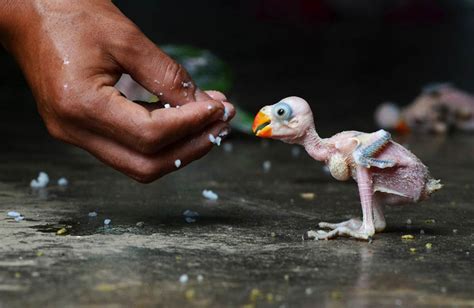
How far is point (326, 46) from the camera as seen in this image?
1209 cm

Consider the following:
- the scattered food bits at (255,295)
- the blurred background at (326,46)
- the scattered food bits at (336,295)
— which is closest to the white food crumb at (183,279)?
the scattered food bits at (255,295)

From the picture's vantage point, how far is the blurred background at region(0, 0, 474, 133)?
27.4 feet

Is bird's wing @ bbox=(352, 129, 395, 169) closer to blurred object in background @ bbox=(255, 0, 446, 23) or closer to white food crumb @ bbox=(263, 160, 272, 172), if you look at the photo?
white food crumb @ bbox=(263, 160, 272, 172)

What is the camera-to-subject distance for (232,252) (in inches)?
125

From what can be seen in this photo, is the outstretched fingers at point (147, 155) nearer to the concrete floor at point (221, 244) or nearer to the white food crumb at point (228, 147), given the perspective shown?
the concrete floor at point (221, 244)

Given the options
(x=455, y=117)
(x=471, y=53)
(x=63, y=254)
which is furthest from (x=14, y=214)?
(x=471, y=53)

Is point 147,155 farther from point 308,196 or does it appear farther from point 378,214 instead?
point 308,196

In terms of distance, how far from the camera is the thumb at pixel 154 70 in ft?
10.9

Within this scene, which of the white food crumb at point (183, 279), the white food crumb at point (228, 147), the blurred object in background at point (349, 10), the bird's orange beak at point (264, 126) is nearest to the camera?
the white food crumb at point (183, 279)

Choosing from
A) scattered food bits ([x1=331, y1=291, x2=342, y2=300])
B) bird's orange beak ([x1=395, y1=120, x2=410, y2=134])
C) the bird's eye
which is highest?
bird's orange beak ([x1=395, y1=120, x2=410, y2=134])

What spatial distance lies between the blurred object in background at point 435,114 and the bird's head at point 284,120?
3.35m

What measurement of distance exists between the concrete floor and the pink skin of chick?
3.6 inches

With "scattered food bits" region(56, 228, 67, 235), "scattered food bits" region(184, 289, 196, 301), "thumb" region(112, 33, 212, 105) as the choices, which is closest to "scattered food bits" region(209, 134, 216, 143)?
"thumb" region(112, 33, 212, 105)

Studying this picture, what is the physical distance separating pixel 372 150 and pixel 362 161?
1.9 inches
